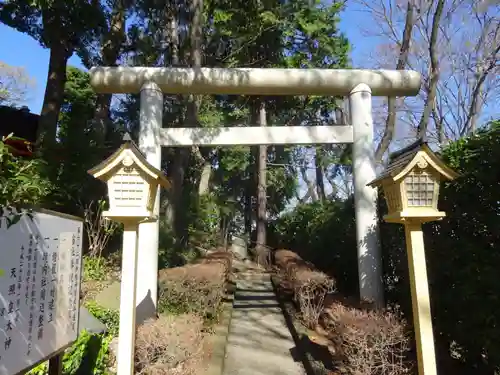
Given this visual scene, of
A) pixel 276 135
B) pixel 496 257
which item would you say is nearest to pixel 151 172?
pixel 276 135

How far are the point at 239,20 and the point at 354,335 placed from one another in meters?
8.40

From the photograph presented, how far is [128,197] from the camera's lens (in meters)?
4.03

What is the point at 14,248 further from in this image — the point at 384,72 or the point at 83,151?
the point at 83,151

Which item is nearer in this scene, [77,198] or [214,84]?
[214,84]

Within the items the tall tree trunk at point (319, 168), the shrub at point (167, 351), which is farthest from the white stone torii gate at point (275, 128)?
the tall tree trunk at point (319, 168)

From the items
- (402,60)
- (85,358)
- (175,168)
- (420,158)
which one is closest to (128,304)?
(85,358)

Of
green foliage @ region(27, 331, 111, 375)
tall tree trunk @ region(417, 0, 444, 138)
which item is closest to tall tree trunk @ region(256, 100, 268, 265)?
tall tree trunk @ region(417, 0, 444, 138)

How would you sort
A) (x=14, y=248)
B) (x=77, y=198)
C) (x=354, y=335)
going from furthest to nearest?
(x=77, y=198) < (x=354, y=335) < (x=14, y=248)

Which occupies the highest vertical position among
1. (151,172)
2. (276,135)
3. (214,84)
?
(214,84)

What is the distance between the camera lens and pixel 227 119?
16359 mm

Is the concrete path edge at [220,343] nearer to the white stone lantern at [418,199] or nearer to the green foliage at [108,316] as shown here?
the green foliage at [108,316]

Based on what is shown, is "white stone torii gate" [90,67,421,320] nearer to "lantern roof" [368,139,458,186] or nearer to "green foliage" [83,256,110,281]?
"lantern roof" [368,139,458,186]

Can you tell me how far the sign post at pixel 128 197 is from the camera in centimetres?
394

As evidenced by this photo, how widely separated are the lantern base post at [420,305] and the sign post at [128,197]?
2804 millimetres
